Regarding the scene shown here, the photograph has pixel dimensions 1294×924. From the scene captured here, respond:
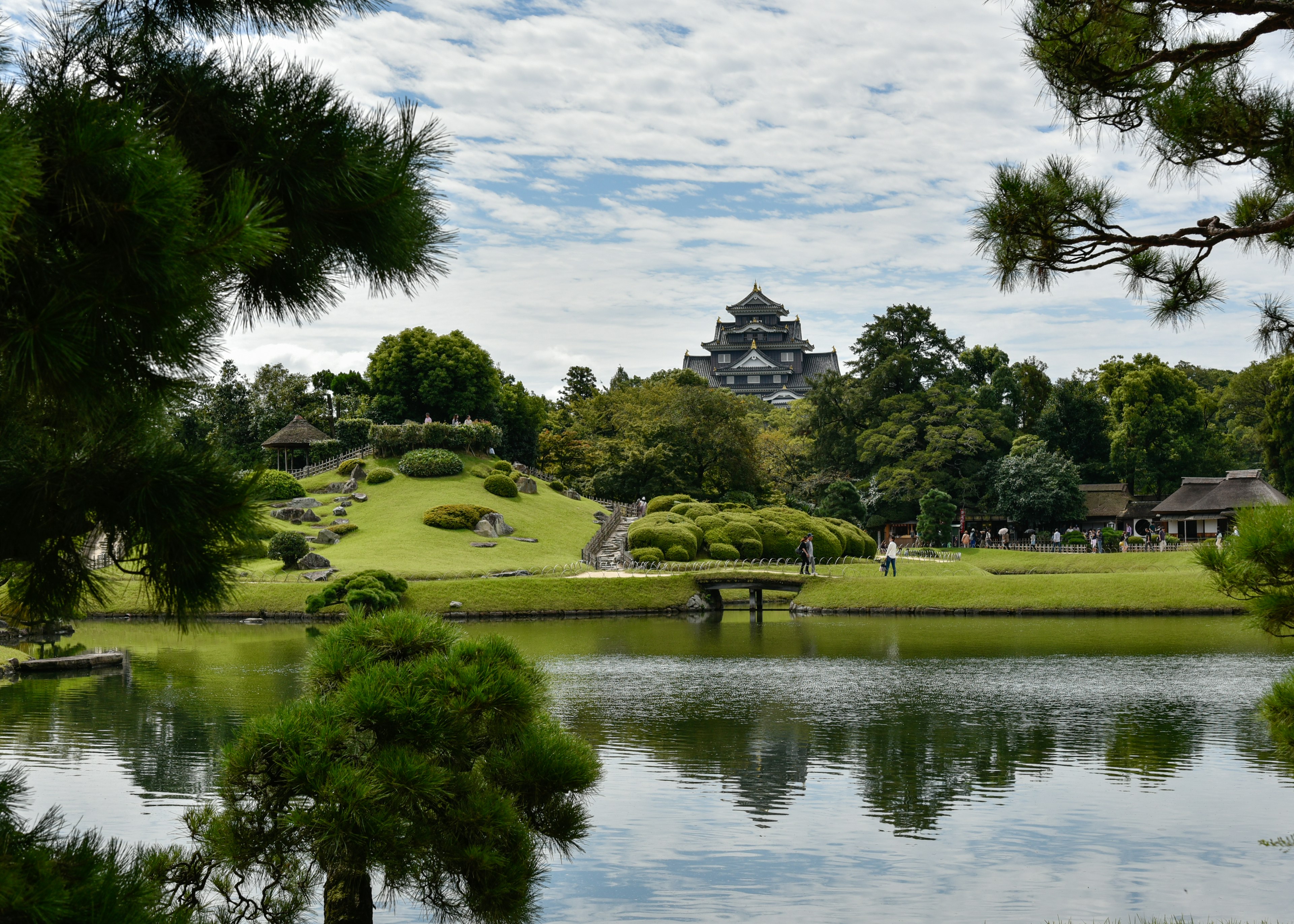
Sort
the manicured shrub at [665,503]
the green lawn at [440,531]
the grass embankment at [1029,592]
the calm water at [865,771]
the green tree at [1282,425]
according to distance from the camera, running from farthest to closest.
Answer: the manicured shrub at [665,503]
the green tree at [1282,425]
the green lawn at [440,531]
the grass embankment at [1029,592]
the calm water at [865,771]

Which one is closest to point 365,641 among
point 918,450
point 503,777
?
point 503,777

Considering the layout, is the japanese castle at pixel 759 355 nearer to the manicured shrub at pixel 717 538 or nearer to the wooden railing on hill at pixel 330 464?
the wooden railing on hill at pixel 330 464

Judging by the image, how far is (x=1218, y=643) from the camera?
80.4 ft

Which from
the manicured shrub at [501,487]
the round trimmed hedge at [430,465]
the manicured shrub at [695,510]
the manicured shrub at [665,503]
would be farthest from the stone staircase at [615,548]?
the round trimmed hedge at [430,465]

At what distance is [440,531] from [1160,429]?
35610 mm

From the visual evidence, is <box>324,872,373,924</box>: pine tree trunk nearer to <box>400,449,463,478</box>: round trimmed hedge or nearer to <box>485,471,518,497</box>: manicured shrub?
<box>485,471,518,497</box>: manicured shrub

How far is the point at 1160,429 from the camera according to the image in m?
51.8

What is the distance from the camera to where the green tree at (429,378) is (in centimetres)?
5828

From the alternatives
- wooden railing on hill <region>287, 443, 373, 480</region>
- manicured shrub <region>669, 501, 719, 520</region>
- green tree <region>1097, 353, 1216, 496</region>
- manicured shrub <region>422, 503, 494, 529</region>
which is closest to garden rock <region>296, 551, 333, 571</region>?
manicured shrub <region>422, 503, 494, 529</region>

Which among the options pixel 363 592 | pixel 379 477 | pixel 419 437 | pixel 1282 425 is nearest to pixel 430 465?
pixel 379 477

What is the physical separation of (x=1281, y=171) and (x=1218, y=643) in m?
20.8

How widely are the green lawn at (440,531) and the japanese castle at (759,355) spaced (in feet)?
170

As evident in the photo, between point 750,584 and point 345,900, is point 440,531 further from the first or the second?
point 345,900

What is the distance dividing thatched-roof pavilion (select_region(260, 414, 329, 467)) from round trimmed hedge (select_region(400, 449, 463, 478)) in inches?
215
